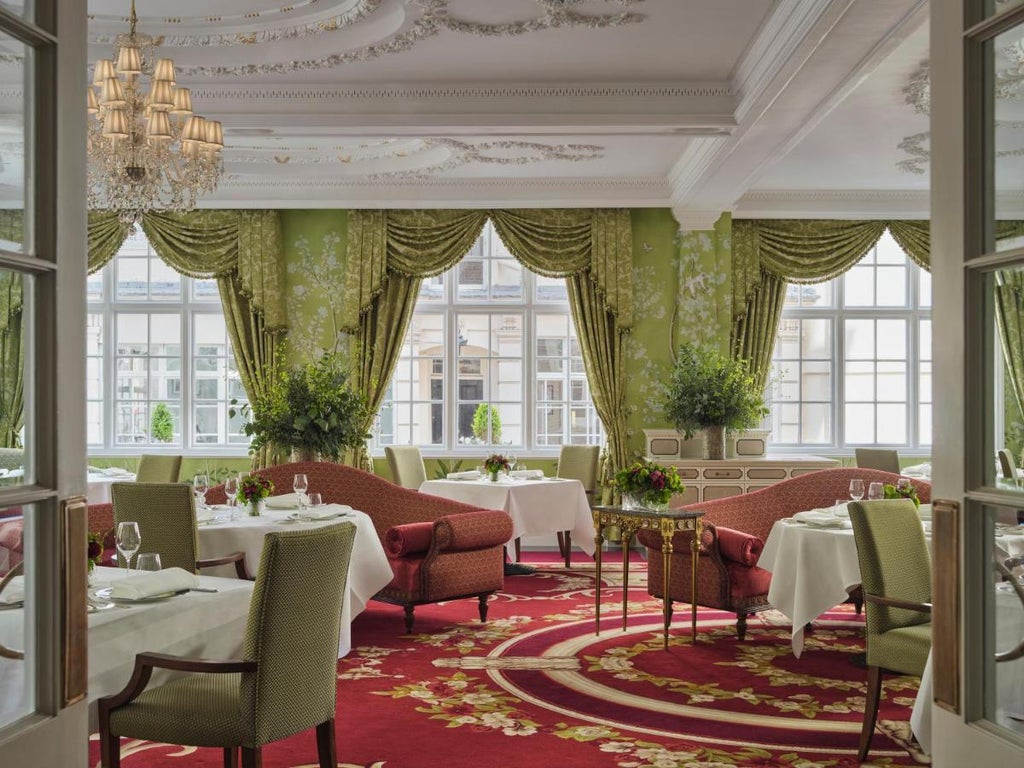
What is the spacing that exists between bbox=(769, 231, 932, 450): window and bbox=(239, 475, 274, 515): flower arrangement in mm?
6533

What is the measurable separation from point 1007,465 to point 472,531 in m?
5.30

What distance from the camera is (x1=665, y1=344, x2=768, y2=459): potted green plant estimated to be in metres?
9.75

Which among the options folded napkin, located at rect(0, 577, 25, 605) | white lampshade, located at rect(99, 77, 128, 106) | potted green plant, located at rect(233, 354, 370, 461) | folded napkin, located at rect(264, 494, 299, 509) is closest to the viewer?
folded napkin, located at rect(0, 577, 25, 605)

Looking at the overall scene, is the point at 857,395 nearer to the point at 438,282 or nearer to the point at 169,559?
the point at 438,282

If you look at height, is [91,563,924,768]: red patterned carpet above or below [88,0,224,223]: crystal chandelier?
below

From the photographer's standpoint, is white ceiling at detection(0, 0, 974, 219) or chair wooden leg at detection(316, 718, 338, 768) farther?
white ceiling at detection(0, 0, 974, 219)

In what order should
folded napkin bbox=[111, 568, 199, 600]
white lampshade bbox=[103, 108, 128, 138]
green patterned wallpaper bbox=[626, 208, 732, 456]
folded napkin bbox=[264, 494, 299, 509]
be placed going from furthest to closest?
green patterned wallpaper bbox=[626, 208, 732, 456] < folded napkin bbox=[264, 494, 299, 509] < white lampshade bbox=[103, 108, 128, 138] < folded napkin bbox=[111, 568, 199, 600]

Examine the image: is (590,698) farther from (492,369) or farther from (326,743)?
(492,369)

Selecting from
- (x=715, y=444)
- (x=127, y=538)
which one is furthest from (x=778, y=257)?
(x=127, y=538)

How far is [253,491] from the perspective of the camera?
6129 millimetres

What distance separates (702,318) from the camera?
34.6ft

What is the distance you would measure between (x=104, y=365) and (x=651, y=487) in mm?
6941

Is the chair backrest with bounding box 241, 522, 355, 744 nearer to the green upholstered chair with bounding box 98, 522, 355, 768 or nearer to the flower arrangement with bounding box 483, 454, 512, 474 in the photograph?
the green upholstered chair with bounding box 98, 522, 355, 768

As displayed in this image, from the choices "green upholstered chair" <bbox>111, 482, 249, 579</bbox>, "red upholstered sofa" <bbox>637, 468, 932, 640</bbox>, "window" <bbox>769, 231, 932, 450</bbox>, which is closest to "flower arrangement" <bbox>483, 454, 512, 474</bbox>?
"red upholstered sofa" <bbox>637, 468, 932, 640</bbox>
